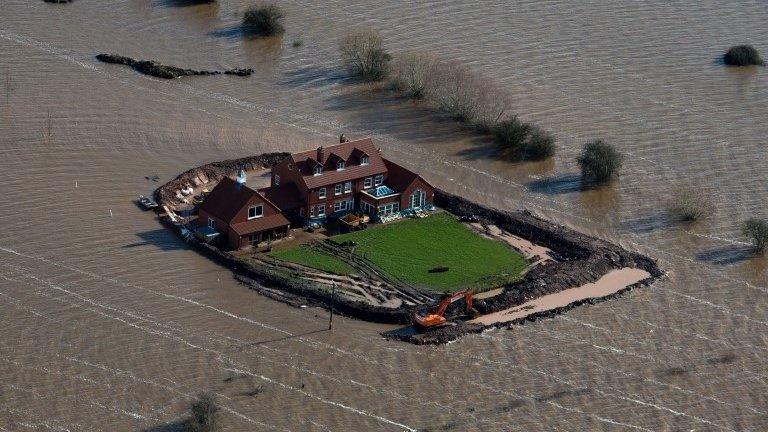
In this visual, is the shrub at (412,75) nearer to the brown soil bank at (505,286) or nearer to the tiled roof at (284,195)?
the brown soil bank at (505,286)

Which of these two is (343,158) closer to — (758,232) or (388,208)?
(388,208)

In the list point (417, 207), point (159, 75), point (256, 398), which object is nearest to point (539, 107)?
point (417, 207)

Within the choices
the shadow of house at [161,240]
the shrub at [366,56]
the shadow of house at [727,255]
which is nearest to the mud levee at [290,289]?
the shadow of house at [161,240]

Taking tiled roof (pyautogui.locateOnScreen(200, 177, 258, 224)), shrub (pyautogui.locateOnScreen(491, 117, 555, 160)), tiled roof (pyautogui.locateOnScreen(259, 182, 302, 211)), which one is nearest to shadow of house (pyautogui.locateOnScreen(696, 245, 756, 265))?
shrub (pyautogui.locateOnScreen(491, 117, 555, 160))

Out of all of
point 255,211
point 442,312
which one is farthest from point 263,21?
point 442,312

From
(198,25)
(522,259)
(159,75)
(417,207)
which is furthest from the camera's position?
(198,25)

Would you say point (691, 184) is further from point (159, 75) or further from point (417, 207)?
point (159, 75)
